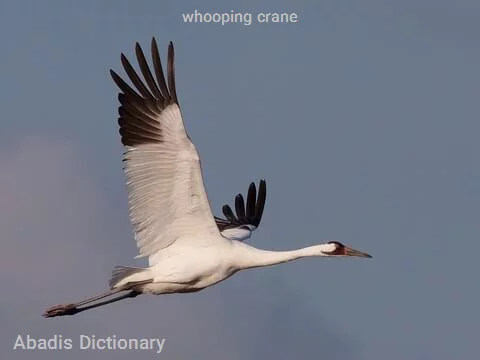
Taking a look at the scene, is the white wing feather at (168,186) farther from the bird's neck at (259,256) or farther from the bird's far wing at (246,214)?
the bird's far wing at (246,214)

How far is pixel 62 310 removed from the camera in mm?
34094

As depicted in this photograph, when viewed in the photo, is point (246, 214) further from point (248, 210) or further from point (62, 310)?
point (62, 310)

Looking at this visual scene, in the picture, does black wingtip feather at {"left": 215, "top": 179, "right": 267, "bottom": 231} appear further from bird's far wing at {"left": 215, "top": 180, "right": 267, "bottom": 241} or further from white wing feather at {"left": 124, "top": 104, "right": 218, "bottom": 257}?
white wing feather at {"left": 124, "top": 104, "right": 218, "bottom": 257}

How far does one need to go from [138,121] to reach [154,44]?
1.28 meters

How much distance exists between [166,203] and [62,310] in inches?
138

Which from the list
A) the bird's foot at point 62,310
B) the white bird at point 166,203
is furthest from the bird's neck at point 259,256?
the bird's foot at point 62,310

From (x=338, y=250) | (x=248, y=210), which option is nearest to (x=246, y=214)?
(x=248, y=210)

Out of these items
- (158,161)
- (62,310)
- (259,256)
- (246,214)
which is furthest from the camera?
(246,214)

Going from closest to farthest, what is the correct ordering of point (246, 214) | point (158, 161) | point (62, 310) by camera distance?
point (158, 161) → point (62, 310) → point (246, 214)

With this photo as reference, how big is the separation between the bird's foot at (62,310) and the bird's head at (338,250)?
4495mm

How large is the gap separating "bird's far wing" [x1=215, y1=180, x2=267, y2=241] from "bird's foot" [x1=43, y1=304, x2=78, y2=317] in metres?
3.82

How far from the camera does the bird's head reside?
3322 cm

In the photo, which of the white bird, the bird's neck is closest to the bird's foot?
the white bird

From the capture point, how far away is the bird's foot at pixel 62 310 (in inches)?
1340
